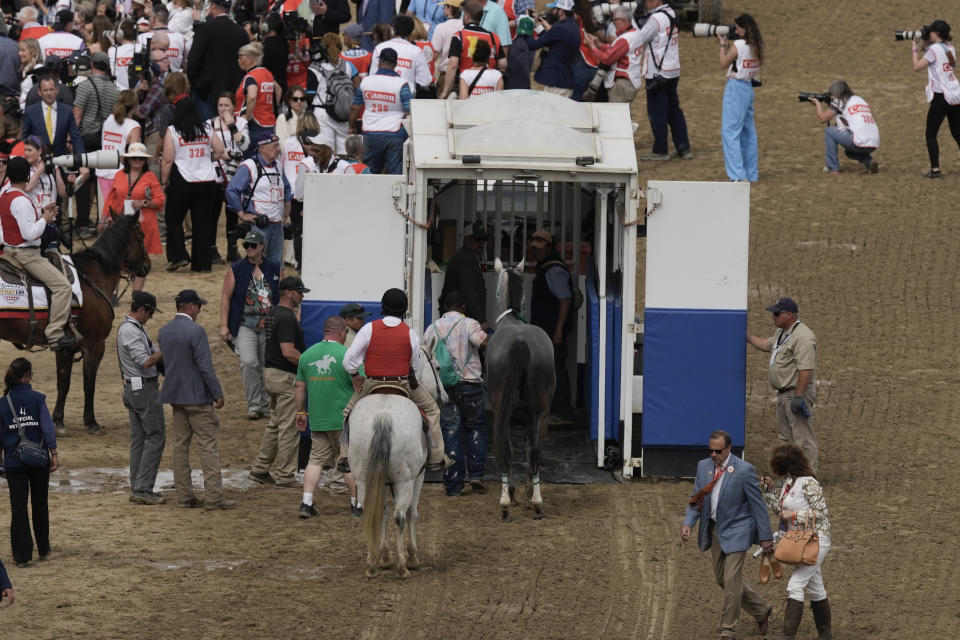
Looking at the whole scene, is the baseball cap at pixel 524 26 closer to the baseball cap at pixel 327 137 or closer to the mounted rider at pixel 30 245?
the baseball cap at pixel 327 137

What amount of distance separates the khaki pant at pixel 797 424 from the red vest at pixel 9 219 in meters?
6.59

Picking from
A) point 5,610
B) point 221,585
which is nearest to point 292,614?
point 221,585

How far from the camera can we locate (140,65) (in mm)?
20812

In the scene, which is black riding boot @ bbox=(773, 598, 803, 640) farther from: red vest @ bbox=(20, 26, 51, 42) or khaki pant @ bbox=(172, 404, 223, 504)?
red vest @ bbox=(20, 26, 51, 42)

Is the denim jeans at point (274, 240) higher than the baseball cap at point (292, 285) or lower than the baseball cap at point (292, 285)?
higher

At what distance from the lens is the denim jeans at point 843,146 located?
21891 millimetres

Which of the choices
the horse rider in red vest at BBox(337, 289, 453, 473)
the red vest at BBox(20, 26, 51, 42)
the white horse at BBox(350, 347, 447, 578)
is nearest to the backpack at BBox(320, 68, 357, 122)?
the red vest at BBox(20, 26, 51, 42)

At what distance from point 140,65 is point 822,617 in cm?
1381

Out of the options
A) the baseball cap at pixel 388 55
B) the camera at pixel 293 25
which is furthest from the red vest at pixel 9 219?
the camera at pixel 293 25

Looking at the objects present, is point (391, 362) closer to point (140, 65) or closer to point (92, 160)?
point (92, 160)

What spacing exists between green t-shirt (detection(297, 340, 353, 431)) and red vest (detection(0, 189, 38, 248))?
10.9 ft

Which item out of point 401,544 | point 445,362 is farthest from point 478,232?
point 401,544

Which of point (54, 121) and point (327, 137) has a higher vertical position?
point (54, 121)

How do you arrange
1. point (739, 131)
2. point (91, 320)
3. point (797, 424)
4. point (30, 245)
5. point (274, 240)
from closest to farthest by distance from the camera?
1. point (797, 424)
2. point (30, 245)
3. point (91, 320)
4. point (274, 240)
5. point (739, 131)
